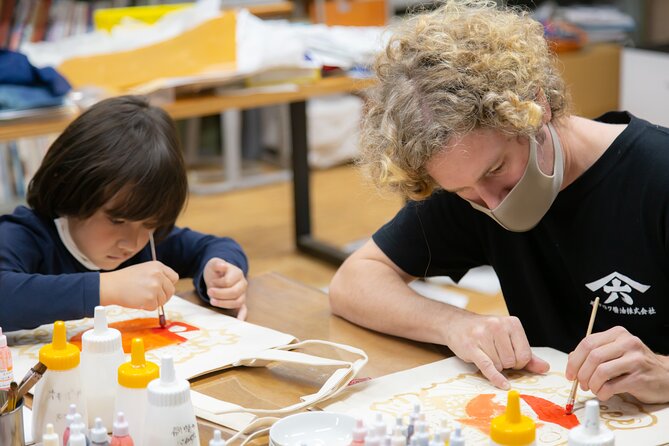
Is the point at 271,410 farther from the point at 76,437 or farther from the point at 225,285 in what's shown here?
the point at 225,285

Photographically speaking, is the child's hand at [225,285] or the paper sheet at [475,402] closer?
the paper sheet at [475,402]

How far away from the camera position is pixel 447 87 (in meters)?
1.36

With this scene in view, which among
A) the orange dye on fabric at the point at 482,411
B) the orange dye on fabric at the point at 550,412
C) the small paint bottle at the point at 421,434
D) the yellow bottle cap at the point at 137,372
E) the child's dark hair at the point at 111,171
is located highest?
the child's dark hair at the point at 111,171

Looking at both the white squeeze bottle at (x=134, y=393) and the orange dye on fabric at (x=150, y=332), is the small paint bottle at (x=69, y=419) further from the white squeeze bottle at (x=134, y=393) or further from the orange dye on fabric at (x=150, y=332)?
the orange dye on fabric at (x=150, y=332)

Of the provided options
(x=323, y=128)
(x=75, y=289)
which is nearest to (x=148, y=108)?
(x=75, y=289)

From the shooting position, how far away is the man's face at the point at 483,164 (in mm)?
1367

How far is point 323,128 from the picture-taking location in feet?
16.0

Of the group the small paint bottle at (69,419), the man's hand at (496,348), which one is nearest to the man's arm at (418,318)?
the man's hand at (496,348)

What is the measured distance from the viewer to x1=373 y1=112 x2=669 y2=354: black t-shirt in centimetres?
149

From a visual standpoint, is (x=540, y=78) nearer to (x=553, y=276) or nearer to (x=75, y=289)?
(x=553, y=276)

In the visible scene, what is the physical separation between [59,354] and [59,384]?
0.12ft

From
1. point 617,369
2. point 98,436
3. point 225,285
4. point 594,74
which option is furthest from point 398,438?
point 594,74

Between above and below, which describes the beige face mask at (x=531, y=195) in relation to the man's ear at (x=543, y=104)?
below

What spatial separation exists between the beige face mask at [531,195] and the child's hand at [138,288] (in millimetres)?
521
